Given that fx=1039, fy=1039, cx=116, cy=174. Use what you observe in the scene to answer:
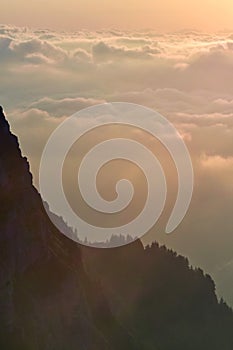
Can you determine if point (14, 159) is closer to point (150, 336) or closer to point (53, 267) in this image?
point (53, 267)

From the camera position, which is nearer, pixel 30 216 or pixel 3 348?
pixel 3 348

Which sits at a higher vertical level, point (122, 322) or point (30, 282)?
point (122, 322)

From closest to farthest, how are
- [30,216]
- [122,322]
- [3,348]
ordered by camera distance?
[3,348] < [30,216] < [122,322]

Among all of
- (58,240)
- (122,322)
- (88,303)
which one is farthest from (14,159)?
(122,322)

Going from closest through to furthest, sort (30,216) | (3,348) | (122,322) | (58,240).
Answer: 1. (3,348)
2. (30,216)
3. (58,240)
4. (122,322)

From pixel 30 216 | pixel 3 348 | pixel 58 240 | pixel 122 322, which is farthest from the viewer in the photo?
pixel 122 322

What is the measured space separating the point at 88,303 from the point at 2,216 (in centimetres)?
2368

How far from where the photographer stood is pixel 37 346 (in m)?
133

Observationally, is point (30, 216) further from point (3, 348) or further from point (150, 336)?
point (150, 336)

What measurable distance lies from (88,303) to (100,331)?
456 cm

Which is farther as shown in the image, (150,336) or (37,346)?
(150,336)

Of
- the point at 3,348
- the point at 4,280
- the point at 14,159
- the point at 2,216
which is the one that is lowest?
the point at 3,348

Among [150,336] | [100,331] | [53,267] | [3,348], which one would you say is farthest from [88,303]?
[150,336]

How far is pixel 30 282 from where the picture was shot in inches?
5399
